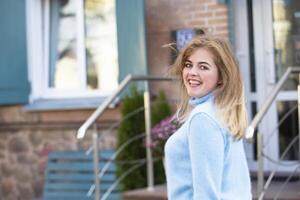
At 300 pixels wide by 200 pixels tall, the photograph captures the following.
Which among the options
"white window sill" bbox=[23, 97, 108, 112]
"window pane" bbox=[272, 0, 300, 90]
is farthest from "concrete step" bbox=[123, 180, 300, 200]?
"white window sill" bbox=[23, 97, 108, 112]

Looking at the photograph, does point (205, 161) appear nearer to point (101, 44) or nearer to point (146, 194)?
point (146, 194)

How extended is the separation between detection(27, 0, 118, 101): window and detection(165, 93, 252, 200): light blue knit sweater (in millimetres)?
5024

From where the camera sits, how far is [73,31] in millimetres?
7746

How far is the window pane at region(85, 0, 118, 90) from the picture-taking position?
294 inches

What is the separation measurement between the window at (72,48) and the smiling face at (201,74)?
4967mm

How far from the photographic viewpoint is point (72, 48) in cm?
777

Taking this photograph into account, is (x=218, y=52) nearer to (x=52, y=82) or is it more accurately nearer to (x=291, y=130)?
(x=291, y=130)

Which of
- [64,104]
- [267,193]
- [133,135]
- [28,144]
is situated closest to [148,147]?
[133,135]

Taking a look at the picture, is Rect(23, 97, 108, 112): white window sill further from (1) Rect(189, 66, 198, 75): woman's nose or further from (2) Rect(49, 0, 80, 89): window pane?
(1) Rect(189, 66, 198, 75): woman's nose

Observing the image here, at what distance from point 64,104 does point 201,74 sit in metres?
5.10

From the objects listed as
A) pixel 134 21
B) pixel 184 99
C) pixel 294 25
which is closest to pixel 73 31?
pixel 134 21

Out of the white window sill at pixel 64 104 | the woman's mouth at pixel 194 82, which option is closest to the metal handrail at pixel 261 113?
the woman's mouth at pixel 194 82

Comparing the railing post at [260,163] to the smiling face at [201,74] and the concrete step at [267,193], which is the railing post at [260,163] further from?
the smiling face at [201,74]

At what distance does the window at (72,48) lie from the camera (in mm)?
7508
